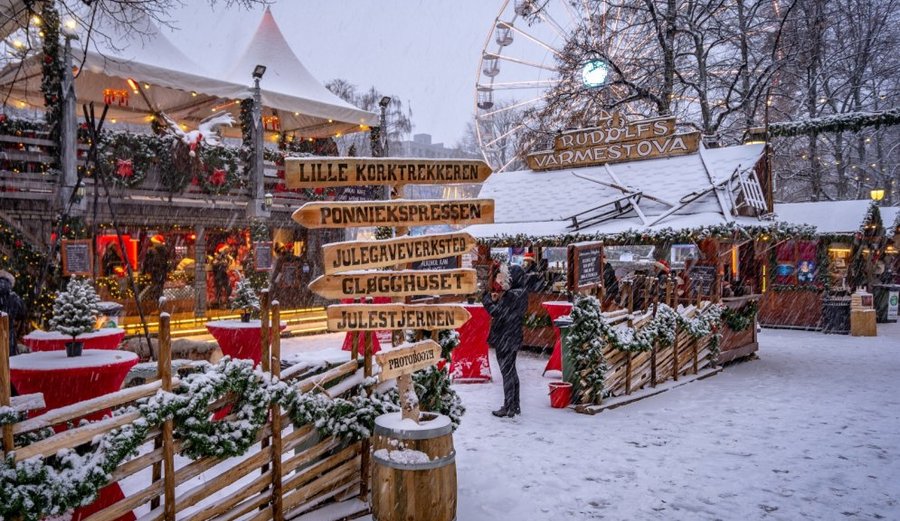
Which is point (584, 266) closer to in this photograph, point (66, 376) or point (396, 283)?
point (396, 283)

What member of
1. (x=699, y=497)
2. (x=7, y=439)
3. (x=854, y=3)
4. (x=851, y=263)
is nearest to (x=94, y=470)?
(x=7, y=439)

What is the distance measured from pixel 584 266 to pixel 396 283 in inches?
176

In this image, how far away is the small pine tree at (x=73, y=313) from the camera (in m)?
5.34

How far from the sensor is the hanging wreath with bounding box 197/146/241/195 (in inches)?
551

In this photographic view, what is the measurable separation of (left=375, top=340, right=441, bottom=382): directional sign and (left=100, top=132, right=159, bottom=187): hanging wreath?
10.4 meters

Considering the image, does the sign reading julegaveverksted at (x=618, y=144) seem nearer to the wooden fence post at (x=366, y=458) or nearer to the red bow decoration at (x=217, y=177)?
the red bow decoration at (x=217, y=177)

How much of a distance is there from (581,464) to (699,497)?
43.2 inches

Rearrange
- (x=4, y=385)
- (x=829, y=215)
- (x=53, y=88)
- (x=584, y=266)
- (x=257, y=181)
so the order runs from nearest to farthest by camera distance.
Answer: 1. (x=4, y=385)
2. (x=584, y=266)
3. (x=53, y=88)
4. (x=257, y=181)
5. (x=829, y=215)

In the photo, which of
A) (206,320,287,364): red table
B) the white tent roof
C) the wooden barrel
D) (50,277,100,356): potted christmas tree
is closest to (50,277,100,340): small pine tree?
(50,277,100,356): potted christmas tree

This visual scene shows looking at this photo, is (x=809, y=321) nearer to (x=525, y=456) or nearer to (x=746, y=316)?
(x=746, y=316)

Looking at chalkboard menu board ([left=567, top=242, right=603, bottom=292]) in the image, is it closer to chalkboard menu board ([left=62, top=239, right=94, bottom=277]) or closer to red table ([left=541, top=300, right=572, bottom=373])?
red table ([left=541, top=300, right=572, bottom=373])

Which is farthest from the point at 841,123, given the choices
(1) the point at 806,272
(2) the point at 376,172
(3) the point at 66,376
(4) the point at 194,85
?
(3) the point at 66,376

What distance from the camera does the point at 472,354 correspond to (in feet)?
31.3

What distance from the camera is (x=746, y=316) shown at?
38.4ft
